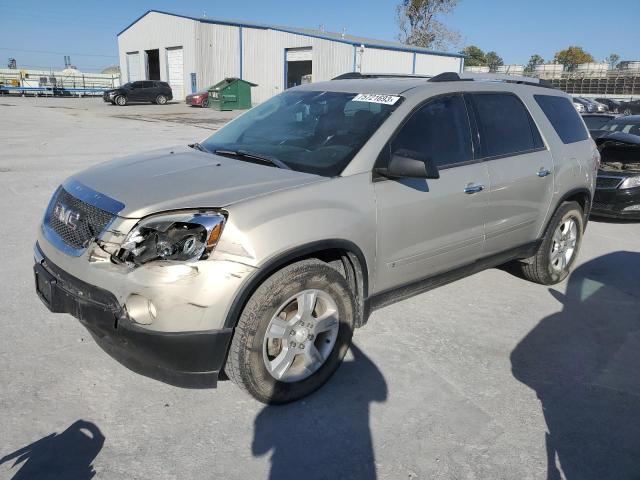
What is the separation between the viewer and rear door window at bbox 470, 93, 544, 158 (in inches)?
158

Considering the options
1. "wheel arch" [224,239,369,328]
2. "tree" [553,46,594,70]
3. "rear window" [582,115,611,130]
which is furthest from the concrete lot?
"tree" [553,46,594,70]

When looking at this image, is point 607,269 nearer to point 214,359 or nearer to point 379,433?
point 379,433

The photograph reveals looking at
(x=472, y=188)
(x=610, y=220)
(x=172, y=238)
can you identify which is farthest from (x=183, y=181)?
(x=610, y=220)

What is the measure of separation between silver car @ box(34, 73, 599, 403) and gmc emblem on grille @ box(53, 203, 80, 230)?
19 millimetres

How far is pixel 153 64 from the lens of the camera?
4709 centimetres

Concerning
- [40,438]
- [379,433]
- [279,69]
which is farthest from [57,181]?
[279,69]

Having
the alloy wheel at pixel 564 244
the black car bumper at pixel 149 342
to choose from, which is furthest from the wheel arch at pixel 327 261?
the alloy wheel at pixel 564 244

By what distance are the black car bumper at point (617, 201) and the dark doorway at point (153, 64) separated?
43544 mm

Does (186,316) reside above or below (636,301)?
above

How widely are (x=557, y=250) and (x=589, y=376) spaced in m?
1.84

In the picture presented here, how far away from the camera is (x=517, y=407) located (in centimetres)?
310

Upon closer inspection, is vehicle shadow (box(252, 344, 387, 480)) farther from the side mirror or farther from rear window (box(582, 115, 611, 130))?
rear window (box(582, 115, 611, 130))

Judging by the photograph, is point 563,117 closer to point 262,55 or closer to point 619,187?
point 619,187

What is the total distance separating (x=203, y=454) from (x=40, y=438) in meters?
0.81
